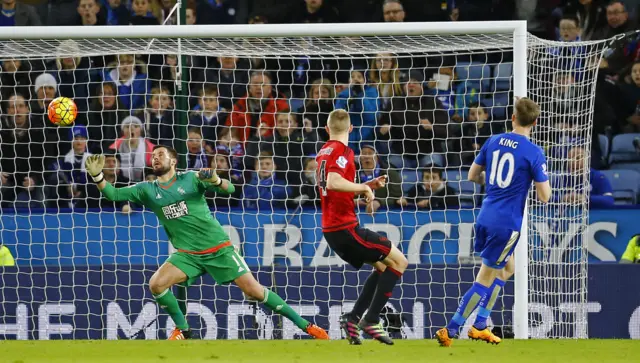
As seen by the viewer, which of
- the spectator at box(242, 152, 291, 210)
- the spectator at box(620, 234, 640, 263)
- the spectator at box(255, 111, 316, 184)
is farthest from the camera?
the spectator at box(255, 111, 316, 184)

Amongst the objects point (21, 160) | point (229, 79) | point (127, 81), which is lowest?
point (21, 160)

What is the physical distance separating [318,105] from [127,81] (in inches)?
91.6

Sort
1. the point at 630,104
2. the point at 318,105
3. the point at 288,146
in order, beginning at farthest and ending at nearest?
the point at 630,104, the point at 318,105, the point at 288,146

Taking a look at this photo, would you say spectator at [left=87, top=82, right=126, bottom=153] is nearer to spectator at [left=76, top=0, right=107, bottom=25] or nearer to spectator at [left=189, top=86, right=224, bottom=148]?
spectator at [left=189, top=86, right=224, bottom=148]

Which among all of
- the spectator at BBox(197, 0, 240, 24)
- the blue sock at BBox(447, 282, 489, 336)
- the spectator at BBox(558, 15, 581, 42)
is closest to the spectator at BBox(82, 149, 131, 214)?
the spectator at BBox(197, 0, 240, 24)

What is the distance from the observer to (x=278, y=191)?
1270 cm

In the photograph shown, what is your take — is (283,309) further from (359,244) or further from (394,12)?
(394,12)

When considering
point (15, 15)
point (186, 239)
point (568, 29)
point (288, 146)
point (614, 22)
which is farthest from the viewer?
point (15, 15)

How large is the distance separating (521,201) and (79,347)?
12.7ft

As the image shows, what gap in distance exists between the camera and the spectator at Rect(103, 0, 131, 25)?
15.0m

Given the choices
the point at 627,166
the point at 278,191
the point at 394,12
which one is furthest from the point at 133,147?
the point at 627,166

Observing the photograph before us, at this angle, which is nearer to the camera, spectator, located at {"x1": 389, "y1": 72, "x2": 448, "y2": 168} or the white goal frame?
the white goal frame

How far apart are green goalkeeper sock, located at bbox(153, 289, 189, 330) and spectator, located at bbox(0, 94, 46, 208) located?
130 inches

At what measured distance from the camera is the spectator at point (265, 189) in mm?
12406
